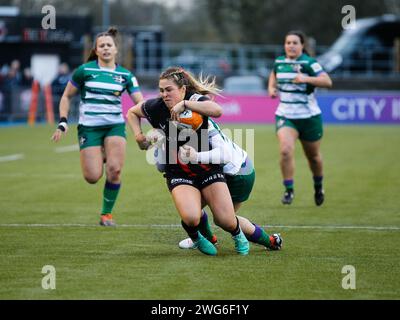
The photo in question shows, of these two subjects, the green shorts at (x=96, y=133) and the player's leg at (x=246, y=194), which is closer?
the player's leg at (x=246, y=194)

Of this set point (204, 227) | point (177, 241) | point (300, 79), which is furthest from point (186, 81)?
point (300, 79)

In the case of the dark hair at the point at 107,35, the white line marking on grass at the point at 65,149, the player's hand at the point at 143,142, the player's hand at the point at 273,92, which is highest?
the dark hair at the point at 107,35

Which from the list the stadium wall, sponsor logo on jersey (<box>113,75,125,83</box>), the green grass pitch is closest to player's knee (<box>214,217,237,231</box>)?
the green grass pitch

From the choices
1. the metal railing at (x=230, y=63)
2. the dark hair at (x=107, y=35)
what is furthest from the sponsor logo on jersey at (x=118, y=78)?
the metal railing at (x=230, y=63)

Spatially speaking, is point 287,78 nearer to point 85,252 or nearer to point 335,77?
point 85,252

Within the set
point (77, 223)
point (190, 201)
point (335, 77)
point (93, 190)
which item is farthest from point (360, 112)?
point (190, 201)

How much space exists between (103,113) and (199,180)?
2737 millimetres

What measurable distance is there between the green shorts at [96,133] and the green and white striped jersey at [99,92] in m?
0.05

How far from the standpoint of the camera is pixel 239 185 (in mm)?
9164

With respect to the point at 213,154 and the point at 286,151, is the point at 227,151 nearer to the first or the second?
the point at 213,154

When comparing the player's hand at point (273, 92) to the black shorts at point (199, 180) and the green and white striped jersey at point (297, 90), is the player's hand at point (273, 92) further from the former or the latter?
the black shorts at point (199, 180)

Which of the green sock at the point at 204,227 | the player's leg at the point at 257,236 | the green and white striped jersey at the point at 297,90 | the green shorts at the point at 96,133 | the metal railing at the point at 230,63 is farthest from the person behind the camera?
the metal railing at the point at 230,63

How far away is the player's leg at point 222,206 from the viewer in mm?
8739

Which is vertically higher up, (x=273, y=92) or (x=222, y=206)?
(x=273, y=92)
